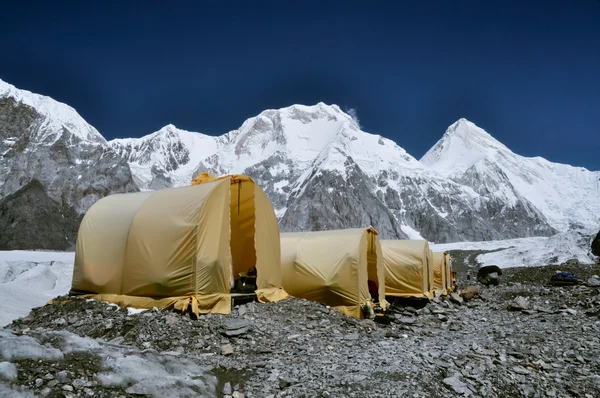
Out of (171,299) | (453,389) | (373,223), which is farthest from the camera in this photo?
(373,223)

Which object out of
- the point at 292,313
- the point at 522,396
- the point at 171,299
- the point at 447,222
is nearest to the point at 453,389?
the point at 522,396

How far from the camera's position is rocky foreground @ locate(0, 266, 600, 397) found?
5.61 metres

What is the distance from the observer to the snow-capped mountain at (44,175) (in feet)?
284

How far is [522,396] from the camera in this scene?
280 inches

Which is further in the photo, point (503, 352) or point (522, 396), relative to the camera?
point (503, 352)

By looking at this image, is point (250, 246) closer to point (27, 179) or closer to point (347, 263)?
point (347, 263)

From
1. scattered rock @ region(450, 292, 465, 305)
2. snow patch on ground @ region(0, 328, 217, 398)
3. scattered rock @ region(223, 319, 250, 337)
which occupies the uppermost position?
snow patch on ground @ region(0, 328, 217, 398)

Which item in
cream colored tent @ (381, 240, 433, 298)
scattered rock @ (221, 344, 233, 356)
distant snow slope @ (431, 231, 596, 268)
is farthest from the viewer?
distant snow slope @ (431, 231, 596, 268)

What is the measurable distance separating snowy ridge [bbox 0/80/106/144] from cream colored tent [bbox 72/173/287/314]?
107 metres

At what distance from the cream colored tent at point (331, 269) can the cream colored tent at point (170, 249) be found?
5.65ft

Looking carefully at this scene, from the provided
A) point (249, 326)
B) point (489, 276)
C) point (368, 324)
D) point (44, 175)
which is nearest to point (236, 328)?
point (249, 326)

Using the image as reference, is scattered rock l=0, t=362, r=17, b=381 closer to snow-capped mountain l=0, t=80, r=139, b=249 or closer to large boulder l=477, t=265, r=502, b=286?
large boulder l=477, t=265, r=502, b=286

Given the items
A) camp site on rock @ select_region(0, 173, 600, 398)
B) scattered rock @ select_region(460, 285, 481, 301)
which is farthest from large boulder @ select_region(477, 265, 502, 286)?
camp site on rock @ select_region(0, 173, 600, 398)

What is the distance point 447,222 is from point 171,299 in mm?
197509
